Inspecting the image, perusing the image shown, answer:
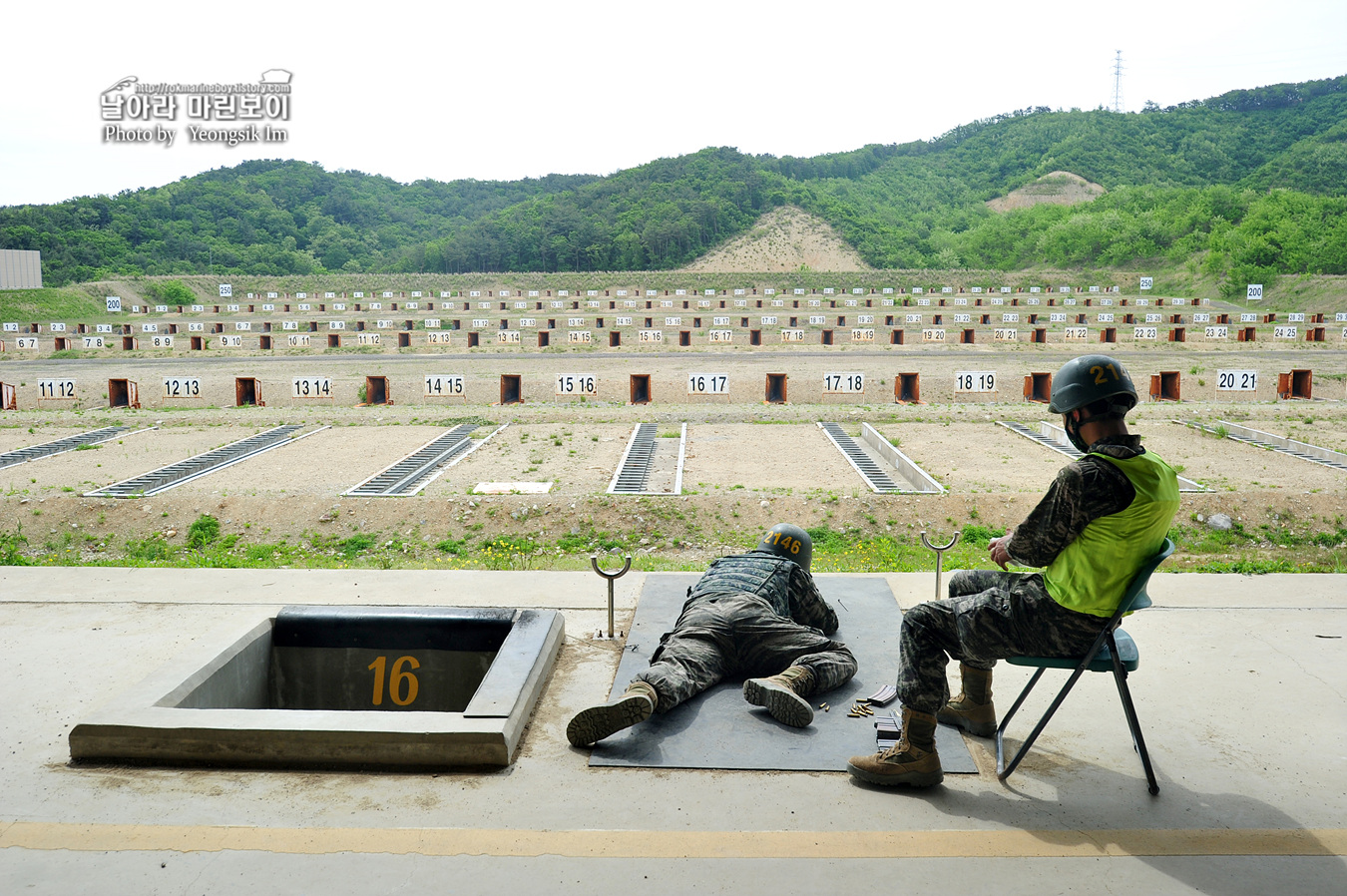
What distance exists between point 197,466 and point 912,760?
42.5ft

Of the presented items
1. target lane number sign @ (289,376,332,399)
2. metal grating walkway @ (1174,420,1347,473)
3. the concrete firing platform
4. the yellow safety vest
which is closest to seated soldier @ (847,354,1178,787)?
the yellow safety vest

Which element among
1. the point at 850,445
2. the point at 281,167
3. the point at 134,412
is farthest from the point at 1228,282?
the point at 281,167

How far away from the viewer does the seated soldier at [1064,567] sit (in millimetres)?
3311

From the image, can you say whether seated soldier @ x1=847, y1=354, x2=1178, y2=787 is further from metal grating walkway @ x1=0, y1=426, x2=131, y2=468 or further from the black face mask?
metal grating walkway @ x1=0, y1=426, x2=131, y2=468

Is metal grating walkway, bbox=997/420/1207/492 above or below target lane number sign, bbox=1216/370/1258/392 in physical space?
below

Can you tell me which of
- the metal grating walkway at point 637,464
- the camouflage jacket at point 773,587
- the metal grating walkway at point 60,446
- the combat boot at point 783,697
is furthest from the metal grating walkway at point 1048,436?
the metal grating walkway at point 60,446

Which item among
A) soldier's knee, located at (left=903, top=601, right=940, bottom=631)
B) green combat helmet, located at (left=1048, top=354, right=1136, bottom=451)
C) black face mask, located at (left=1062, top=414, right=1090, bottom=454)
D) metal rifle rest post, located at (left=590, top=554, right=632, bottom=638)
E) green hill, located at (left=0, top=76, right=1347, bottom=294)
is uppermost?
green hill, located at (left=0, top=76, right=1347, bottom=294)

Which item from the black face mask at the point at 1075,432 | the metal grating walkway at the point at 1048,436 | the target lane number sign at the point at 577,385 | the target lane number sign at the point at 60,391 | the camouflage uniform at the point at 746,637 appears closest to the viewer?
the black face mask at the point at 1075,432

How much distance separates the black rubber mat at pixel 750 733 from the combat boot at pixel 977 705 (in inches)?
3.2

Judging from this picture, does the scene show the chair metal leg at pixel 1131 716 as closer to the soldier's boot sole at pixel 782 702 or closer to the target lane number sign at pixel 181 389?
the soldier's boot sole at pixel 782 702

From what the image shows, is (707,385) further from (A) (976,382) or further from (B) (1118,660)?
(B) (1118,660)

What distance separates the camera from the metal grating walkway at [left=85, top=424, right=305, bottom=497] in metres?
12.2

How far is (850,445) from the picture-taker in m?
15.6

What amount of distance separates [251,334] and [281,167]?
12043 centimetres
